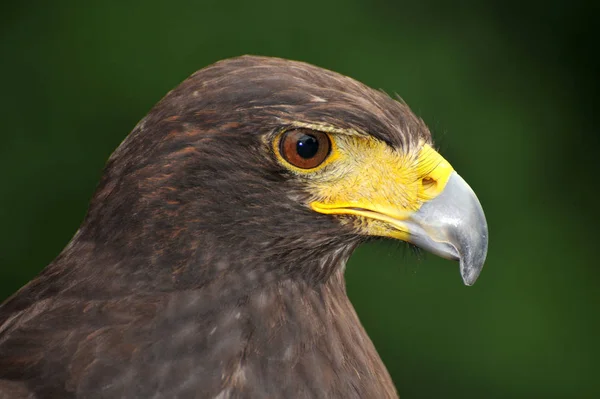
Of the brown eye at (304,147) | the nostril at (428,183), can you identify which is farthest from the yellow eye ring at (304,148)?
the nostril at (428,183)

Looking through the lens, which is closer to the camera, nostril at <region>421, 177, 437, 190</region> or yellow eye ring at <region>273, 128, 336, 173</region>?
yellow eye ring at <region>273, 128, 336, 173</region>

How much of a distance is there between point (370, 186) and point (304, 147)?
20 centimetres

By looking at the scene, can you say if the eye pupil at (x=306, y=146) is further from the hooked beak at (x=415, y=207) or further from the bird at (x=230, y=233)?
the hooked beak at (x=415, y=207)

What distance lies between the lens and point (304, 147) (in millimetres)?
2381

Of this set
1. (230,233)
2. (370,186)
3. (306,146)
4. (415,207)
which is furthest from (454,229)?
(230,233)

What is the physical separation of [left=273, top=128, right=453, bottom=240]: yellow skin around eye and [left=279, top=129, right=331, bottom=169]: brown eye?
20 mm

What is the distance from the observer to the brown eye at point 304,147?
238 cm

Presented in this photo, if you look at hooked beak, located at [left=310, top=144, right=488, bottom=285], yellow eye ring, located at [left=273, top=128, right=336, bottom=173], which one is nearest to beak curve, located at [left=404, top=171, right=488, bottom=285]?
hooked beak, located at [left=310, top=144, right=488, bottom=285]

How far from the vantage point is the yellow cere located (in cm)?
245

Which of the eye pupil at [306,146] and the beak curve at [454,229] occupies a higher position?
the eye pupil at [306,146]

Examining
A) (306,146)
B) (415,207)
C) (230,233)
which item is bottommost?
(230,233)

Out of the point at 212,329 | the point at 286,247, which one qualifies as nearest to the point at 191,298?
the point at 212,329

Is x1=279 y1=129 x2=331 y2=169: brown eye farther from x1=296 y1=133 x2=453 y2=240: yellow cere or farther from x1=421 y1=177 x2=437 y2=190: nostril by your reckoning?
x1=421 y1=177 x2=437 y2=190: nostril

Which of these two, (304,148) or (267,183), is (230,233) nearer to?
(267,183)
